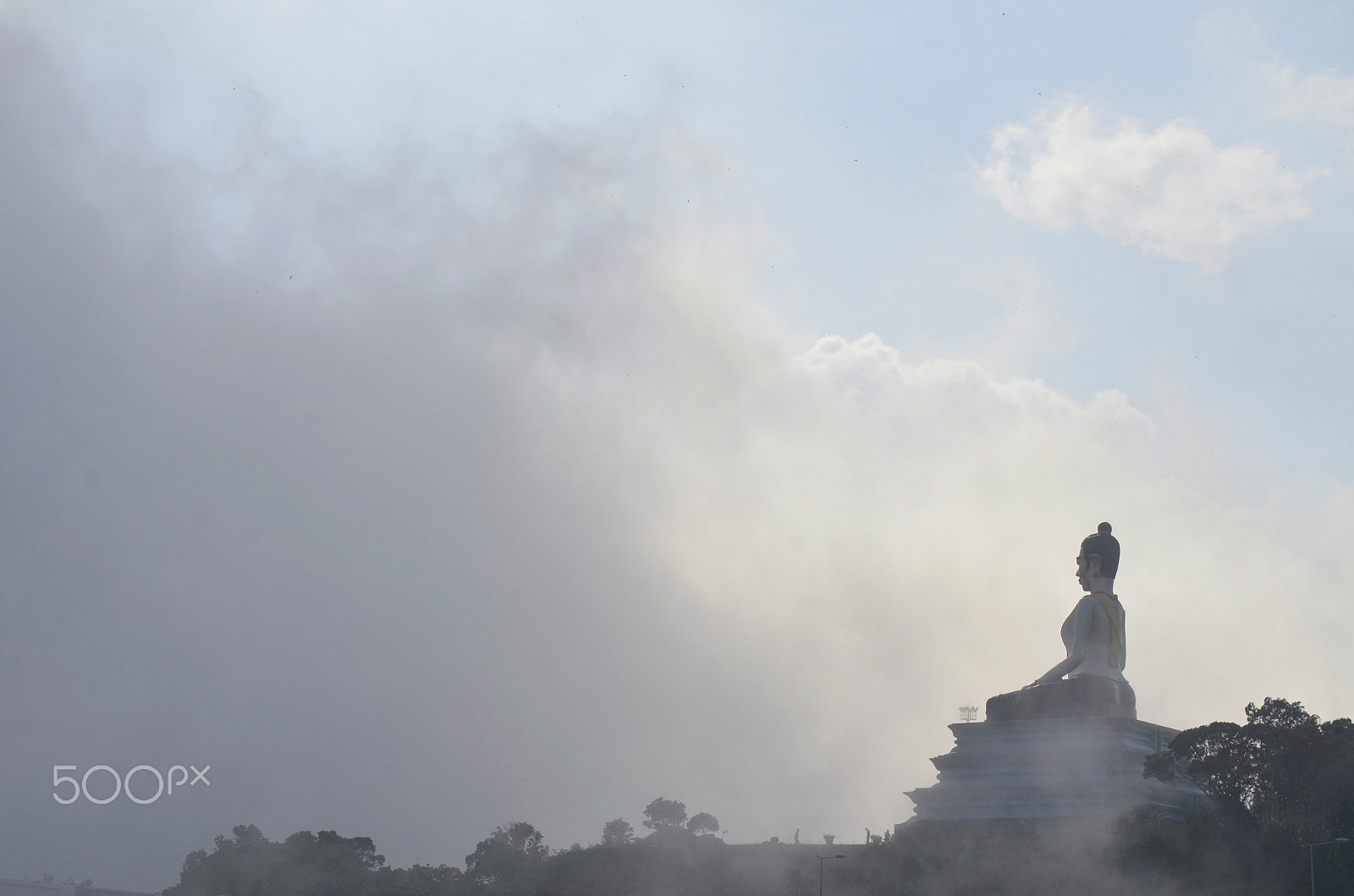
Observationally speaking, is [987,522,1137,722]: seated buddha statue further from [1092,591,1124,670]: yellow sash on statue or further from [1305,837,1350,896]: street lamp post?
[1305,837,1350,896]: street lamp post

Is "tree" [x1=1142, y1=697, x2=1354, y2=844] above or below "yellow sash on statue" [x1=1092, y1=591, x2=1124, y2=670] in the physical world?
below

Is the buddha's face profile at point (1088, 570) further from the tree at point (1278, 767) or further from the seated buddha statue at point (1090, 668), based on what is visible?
the tree at point (1278, 767)

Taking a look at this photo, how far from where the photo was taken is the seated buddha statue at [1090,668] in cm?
5084

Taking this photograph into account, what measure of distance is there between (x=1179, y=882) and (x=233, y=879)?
37.7 metres

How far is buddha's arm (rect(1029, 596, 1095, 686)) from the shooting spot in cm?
5194

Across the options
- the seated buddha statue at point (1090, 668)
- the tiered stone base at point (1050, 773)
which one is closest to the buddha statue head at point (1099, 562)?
the seated buddha statue at point (1090, 668)

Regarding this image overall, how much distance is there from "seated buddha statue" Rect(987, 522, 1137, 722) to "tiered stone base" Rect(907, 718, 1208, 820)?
734mm

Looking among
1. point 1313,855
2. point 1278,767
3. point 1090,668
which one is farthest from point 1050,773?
point 1313,855

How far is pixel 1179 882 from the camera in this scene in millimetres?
41906

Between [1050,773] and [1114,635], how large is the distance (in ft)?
19.0

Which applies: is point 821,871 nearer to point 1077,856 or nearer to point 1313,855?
point 1077,856

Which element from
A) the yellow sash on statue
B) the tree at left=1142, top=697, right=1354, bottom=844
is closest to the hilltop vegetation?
the tree at left=1142, top=697, right=1354, bottom=844

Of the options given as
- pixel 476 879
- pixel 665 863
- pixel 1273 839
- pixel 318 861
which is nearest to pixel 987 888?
pixel 1273 839

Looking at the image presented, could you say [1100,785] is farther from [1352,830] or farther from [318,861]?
[318,861]
